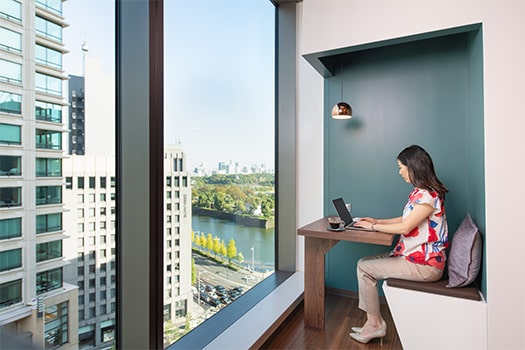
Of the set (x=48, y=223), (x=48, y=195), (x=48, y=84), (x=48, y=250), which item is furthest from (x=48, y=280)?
(x=48, y=84)

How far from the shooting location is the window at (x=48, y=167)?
1.31 m

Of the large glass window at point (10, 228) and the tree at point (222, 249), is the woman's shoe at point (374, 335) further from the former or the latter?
the large glass window at point (10, 228)

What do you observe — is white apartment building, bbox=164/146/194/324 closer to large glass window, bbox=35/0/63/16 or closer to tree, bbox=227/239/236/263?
tree, bbox=227/239/236/263

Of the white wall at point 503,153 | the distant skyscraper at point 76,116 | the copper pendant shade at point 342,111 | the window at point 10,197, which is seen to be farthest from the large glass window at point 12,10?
the white wall at point 503,153

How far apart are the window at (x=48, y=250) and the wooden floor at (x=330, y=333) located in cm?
150

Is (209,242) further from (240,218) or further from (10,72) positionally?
(10,72)

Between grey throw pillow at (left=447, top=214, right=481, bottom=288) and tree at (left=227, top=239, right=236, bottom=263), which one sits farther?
tree at (left=227, top=239, right=236, bottom=263)

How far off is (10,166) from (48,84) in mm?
387

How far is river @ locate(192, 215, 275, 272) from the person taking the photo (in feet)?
7.27

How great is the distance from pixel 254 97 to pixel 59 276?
2.10 m

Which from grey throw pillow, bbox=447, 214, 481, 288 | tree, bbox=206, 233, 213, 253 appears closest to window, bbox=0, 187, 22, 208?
tree, bbox=206, 233, 213, 253

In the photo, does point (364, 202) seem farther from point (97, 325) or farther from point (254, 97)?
point (97, 325)

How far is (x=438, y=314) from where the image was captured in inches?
79.6

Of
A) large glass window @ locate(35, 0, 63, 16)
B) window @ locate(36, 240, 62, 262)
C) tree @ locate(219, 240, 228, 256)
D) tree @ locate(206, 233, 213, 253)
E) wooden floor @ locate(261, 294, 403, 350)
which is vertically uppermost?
large glass window @ locate(35, 0, 63, 16)
